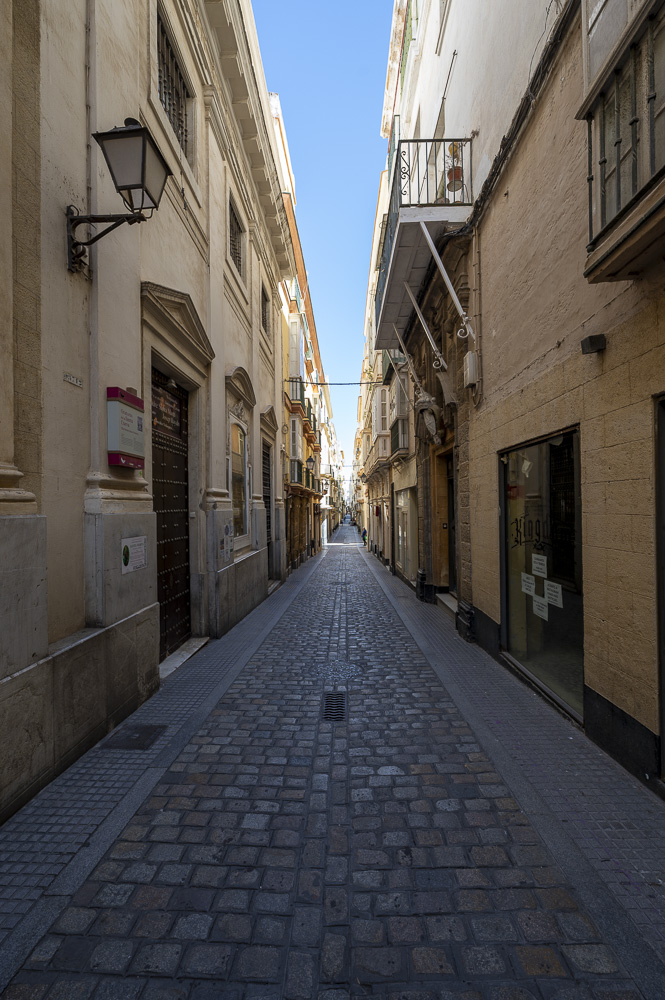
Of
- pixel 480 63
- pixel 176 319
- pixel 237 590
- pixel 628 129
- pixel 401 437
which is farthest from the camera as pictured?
pixel 401 437

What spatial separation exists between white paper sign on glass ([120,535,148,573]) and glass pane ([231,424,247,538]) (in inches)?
164

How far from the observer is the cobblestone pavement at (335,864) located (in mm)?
2061

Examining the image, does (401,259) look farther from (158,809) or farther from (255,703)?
(158,809)

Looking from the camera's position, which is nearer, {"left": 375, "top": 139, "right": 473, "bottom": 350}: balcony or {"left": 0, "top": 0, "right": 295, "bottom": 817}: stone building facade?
{"left": 0, "top": 0, "right": 295, "bottom": 817}: stone building facade

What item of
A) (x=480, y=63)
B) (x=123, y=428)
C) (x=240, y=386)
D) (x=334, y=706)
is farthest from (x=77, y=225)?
(x=480, y=63)

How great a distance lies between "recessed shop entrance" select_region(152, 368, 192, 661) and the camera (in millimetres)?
6469

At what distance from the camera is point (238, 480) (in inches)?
396

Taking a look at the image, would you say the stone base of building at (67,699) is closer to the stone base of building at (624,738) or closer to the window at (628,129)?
the stone base of building at (624,738)

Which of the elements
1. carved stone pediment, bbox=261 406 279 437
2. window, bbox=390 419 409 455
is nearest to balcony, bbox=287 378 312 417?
carved stone pediment, bbox=261 406 279 437

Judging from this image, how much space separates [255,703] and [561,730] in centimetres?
282

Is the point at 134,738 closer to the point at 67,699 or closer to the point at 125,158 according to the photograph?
the point at 67,699

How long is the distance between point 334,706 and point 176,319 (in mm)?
4906

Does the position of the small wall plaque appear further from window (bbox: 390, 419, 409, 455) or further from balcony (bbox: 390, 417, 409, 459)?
window (bbox: 390, 419, 409, 455)

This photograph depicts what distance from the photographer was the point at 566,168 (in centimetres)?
450
